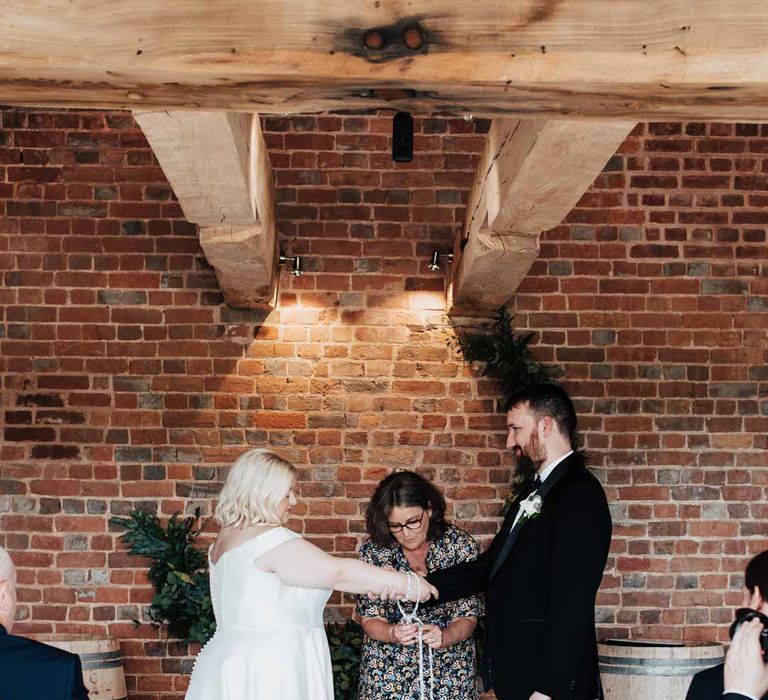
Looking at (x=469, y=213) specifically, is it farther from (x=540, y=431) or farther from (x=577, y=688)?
(x=577, y=688)

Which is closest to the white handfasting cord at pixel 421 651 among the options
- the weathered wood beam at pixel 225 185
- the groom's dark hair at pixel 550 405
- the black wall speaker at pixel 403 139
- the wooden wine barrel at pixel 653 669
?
the groom's dark hair at pixel 550 405

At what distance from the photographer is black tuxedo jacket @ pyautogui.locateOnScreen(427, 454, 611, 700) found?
3.27m

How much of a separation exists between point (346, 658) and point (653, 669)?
1320 mm

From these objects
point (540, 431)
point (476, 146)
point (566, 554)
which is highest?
point (476, 146)

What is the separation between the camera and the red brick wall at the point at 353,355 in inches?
192

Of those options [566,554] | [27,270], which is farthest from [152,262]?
[566,554]

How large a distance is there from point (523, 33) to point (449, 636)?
7.48ft

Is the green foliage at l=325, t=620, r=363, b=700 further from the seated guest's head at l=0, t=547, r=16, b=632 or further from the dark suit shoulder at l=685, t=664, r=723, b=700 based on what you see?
the dark suit shoulder at l=685, t=664, r=723, b=700

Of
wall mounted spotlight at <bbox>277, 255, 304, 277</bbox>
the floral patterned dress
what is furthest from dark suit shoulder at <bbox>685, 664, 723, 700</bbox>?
wall mounted spotlight at <bbox>277, 255, 304, 277</bbox>

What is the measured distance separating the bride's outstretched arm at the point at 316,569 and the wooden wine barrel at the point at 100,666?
4.97ft

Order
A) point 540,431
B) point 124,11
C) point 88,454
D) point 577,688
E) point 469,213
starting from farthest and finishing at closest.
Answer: point 88,454, point 469,213, point 540,431, point 577,688, point 124,11

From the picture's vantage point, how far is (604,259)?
5.03 meters

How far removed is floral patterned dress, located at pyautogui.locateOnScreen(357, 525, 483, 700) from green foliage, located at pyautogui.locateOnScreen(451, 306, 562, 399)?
1.15 m

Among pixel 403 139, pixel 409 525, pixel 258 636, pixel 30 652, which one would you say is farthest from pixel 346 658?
pixel 403 139
